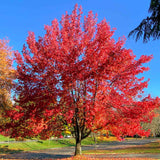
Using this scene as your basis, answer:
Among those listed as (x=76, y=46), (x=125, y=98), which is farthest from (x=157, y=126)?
(x=76, y=46)

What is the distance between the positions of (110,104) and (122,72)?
6.32 ft

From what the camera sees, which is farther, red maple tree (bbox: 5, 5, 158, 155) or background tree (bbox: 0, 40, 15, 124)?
background tree (bbox: 0, 40, 15, 124)

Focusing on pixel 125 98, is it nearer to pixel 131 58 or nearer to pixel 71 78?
pixel 131 58

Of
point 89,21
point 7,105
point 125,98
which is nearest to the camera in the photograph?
point 125,98

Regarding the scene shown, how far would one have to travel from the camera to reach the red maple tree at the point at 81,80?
9.12m

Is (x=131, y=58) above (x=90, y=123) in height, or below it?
above

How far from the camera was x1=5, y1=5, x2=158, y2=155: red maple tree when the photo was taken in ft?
29.9

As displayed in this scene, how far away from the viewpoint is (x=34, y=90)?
9906 millimetres

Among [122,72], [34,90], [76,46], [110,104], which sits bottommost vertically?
[110,104]

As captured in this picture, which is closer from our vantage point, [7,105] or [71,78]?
[71,78]

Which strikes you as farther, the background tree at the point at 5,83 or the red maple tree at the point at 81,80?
the background tree at the point at 5,83

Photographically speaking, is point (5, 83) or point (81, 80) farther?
point (5, 83)

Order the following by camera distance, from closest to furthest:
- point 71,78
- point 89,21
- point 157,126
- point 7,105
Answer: point 71,78, point 89,21, point 7,105, point 157,126

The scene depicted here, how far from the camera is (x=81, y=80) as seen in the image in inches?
370
